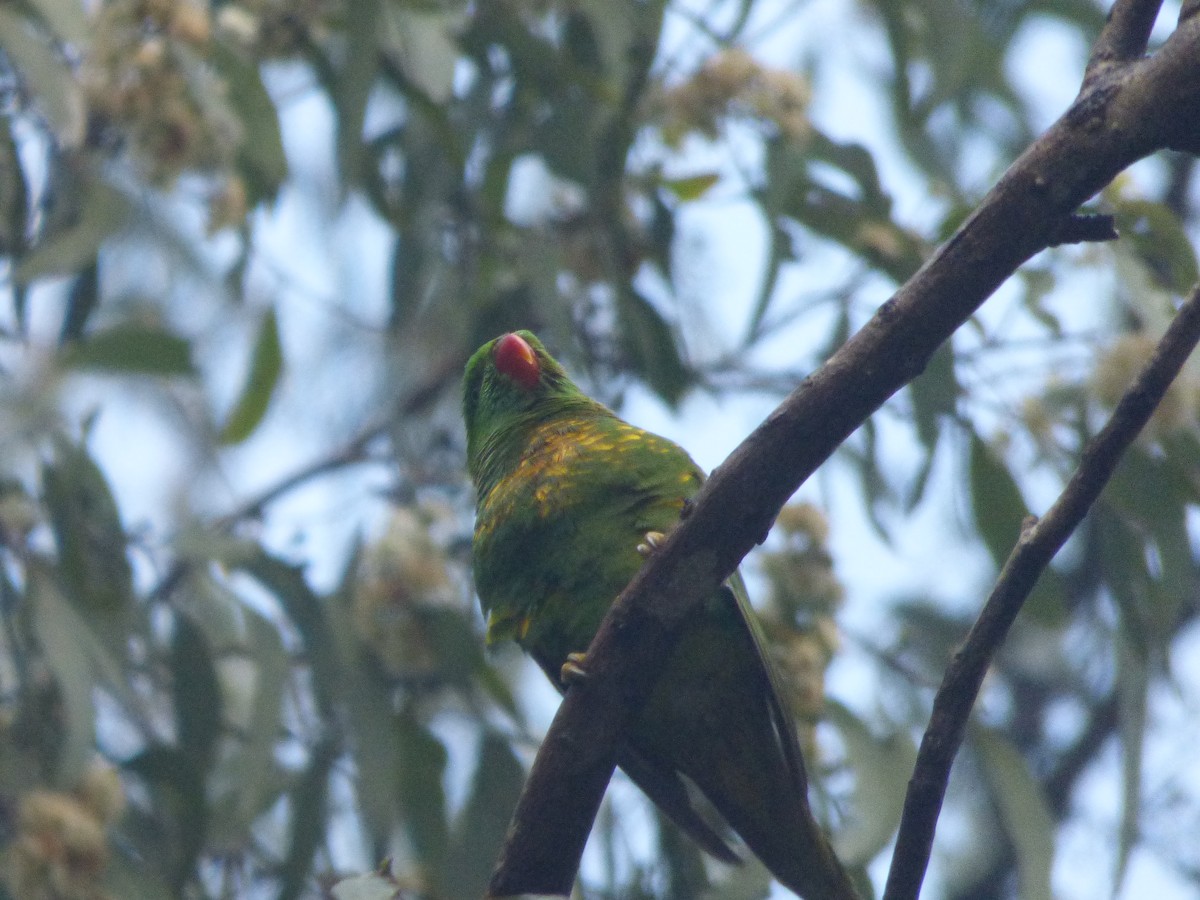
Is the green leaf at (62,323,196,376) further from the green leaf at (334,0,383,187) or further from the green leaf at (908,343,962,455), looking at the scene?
the green leaf at (908,343,962,455)

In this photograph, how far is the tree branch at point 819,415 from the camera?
179 centimetres

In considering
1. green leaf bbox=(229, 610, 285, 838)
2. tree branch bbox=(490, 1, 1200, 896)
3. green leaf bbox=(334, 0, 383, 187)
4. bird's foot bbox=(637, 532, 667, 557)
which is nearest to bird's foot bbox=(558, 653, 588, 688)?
tree branch bbox=(490, 1, 1200, 896)

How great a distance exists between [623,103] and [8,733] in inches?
89.0

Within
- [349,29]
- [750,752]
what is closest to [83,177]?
[349,29]

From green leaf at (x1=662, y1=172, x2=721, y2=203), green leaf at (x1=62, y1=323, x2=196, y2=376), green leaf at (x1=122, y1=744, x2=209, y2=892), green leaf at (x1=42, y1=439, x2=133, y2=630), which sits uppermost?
green leaf at (x1=662, y1=172, x2=721, y2=203)

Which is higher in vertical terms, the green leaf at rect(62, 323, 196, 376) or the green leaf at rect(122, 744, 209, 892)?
the green leaf at rect(62, 323, 196, 376)

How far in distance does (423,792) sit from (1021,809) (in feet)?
5.15

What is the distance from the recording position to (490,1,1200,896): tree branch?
1787 mm

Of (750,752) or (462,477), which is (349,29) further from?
(750,752)

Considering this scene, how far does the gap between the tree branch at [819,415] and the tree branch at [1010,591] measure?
0.74ft

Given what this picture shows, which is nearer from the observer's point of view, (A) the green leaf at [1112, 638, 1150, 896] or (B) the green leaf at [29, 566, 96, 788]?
(B) the green leaf at [29, 566, 96, 788]

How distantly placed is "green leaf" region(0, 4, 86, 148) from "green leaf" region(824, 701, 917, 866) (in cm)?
234

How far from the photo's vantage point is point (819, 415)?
193 centimetres

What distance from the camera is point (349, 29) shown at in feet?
12.0
